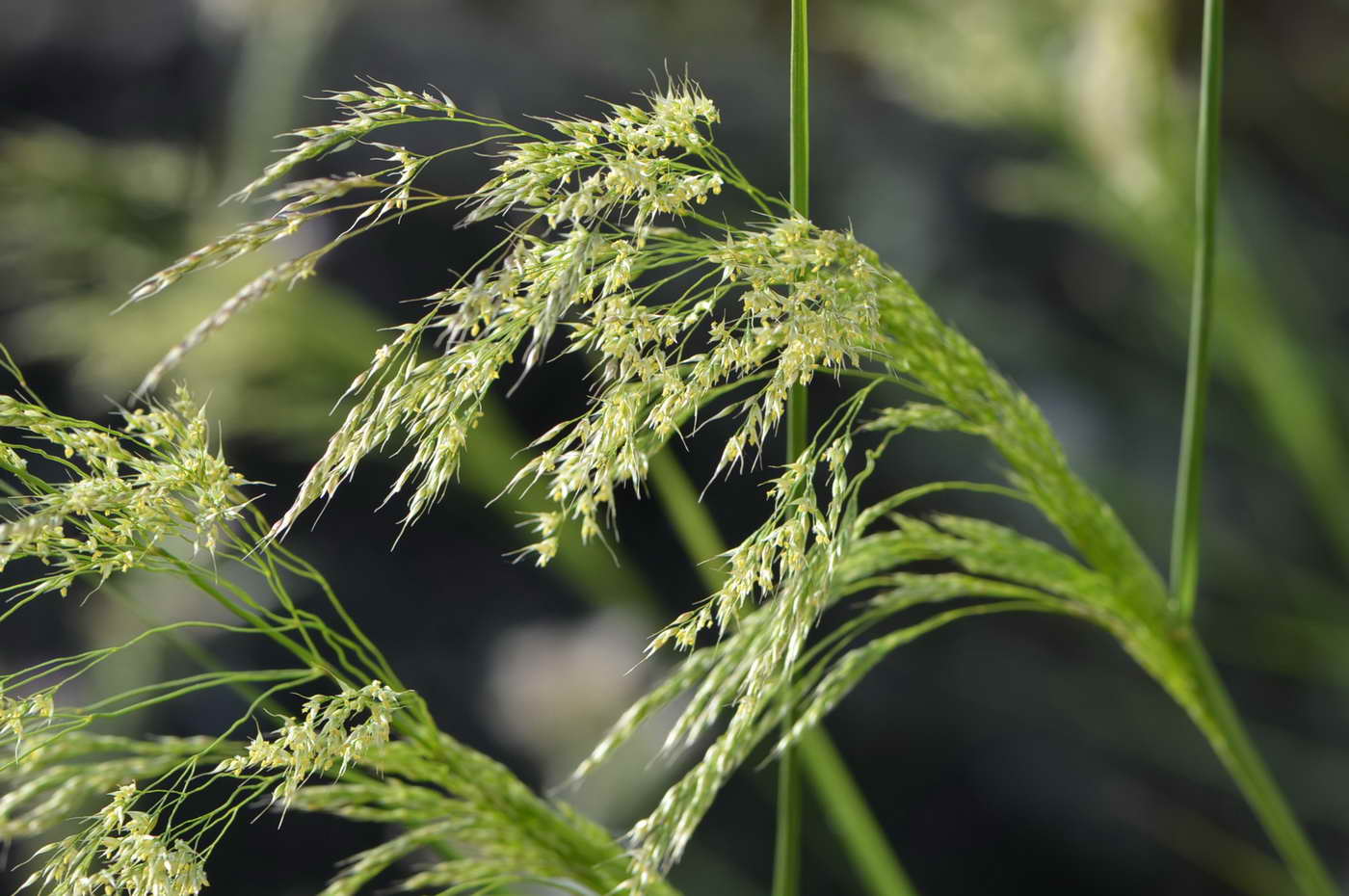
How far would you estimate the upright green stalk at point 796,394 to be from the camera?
1.08 ft

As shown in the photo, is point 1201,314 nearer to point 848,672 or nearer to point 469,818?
point 848,672

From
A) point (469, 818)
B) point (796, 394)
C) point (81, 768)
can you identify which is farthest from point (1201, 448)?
point (81, 768)

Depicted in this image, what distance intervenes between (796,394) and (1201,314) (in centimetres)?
17

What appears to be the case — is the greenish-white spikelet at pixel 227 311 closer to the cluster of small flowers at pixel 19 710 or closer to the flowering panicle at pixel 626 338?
the flowering panicle at pixel 626 338

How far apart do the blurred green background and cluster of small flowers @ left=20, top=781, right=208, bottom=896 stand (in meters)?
0.75

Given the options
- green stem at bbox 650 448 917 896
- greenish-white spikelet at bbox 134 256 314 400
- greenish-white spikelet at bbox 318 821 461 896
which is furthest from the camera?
green stem at bbox 650 448 917 896

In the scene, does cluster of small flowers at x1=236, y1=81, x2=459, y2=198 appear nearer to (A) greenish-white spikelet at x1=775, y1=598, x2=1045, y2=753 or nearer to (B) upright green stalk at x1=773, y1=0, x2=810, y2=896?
(B) upright green stalk at x1=773, y1=0, x2=810, y2=896

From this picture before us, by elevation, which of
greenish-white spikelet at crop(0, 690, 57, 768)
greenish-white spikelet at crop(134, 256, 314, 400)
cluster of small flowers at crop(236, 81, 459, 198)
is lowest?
greenish-white spikelet at crop(0, 690, 57, 768)

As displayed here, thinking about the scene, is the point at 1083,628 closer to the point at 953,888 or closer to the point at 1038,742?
the point at 1038,742

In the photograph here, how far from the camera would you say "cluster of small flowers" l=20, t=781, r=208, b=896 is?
0.97ft

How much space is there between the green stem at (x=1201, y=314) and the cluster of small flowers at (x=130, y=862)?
34 cm

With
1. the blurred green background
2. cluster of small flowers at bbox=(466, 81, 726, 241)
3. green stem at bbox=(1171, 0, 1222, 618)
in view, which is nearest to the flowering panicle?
cluster of small flowers at bbox=(466, 81, 726, 241)

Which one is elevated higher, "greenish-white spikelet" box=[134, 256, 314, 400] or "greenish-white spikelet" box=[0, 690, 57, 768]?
"greenish-white spikelet" box=[134, 256, 314, 400]

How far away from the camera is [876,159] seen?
1606mm
